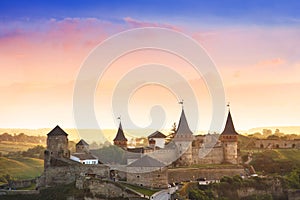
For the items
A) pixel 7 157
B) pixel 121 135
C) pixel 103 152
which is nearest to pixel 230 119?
pixel 121 135

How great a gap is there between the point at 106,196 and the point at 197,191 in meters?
9.89

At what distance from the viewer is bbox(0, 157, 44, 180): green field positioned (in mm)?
79906

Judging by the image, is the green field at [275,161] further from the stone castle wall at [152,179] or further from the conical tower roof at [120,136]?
the stone castle wall at [152,179]

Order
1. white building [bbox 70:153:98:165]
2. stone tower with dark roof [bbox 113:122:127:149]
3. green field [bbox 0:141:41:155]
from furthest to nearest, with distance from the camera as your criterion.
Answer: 1. green field [bbox 0:141:41:155]
2. stone tower with dark roof [bbox 113:122:127:149]
3. white building [bbox 70:153:98:165]

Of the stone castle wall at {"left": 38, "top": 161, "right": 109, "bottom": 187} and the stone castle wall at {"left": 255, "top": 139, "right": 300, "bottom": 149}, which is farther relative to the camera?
the stone castle wall at {"left": 255, "top": 139, "right": 300, "bottom": 149}

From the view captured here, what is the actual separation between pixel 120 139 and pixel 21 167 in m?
26.4

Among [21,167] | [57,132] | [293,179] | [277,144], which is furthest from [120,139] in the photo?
[277,144]

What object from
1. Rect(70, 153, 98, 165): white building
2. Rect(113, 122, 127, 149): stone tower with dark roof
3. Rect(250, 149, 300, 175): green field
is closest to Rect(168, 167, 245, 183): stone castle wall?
Rect(70, 153, 98, 165): white building

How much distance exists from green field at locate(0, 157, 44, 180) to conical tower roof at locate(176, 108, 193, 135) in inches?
1008

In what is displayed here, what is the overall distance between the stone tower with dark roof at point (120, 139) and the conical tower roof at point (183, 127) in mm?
7526

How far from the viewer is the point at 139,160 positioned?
51.7 m

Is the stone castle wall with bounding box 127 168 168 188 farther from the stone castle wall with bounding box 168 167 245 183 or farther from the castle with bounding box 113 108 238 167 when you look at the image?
the castle with bounding box 113 108 238 167

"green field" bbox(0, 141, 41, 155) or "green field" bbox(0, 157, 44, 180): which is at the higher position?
"green field" bbox(0, 141, 41, 155)

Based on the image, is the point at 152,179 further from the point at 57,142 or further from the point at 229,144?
the point at 229,144
